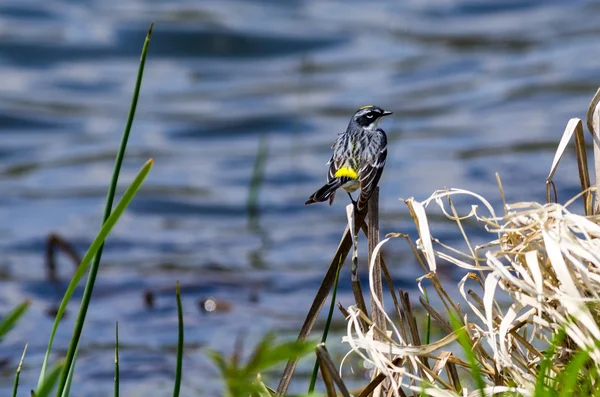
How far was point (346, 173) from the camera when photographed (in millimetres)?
3750

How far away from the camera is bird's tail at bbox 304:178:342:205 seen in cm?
335

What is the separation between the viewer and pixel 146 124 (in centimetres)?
1366

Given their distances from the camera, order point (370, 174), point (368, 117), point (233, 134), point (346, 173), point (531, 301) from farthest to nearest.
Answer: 1. point (233, 134)
2. point (368, 117)
3. point (346, 173)
4. point (370, 174)
5. point (531, 301)

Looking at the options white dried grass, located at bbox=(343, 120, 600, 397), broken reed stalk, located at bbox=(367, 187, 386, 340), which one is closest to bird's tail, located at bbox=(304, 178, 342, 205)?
broken reed stalk, located at bbox=(367, 187, 386, 340)

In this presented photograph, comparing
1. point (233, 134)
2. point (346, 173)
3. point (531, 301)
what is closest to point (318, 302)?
point (531, 301)

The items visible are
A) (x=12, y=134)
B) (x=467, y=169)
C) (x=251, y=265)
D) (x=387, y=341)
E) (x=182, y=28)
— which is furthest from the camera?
(x=182, y=28)

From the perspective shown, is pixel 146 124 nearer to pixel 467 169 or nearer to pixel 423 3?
pixel 467 169

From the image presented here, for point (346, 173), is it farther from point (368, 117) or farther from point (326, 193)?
point (368, 117)

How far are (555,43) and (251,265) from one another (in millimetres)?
8902

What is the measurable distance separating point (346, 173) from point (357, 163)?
0.06m

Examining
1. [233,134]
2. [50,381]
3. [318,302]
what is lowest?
[233,134]

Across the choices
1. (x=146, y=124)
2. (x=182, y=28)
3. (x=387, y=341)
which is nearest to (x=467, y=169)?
(x=146, y=124)

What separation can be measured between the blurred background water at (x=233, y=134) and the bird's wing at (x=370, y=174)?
356 centimetres

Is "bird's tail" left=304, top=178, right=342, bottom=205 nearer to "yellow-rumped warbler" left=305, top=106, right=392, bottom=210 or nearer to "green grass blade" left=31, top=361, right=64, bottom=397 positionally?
"yellow-rumped warbler" left=305, top=106, right=392, bottom=210
